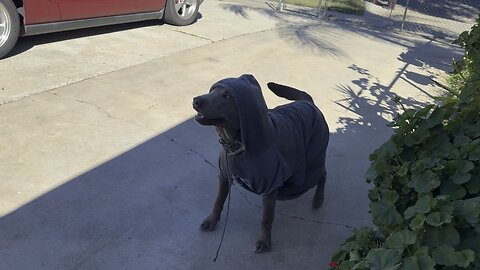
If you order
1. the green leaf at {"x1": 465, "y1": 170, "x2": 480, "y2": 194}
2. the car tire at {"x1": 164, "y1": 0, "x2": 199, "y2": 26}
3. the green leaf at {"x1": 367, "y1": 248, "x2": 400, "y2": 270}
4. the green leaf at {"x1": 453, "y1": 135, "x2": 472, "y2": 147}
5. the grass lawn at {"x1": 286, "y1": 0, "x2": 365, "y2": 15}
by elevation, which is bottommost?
the grass lawn at {"x1": 286, "y1": 0, "x2": 365, "y2": 15}

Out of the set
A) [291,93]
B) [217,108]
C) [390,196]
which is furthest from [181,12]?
[390,196]

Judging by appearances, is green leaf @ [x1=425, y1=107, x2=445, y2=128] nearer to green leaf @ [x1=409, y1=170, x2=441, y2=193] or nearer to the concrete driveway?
green leaf @ [x1=409, y1=170, x2=441, y2=193]

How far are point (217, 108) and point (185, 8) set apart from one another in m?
6.51

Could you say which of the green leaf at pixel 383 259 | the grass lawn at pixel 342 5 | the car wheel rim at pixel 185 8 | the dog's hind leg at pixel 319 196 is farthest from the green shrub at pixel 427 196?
the grass lawn at pixel 342 5

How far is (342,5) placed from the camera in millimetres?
13195

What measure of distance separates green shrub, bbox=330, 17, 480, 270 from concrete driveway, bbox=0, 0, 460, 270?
1.16 meters

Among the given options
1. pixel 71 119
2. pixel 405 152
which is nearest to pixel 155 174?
pixel 71 119

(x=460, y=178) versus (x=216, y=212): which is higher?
(x=460, y=178)

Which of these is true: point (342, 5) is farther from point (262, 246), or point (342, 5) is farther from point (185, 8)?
point (262, 246)

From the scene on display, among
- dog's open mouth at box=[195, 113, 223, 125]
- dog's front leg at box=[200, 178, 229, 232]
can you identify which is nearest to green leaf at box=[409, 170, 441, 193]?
dog's open mouth at box=[195, 113, 223, 125]

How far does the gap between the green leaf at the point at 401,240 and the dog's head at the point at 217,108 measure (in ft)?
3.56

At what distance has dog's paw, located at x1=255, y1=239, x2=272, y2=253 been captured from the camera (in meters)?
3.09

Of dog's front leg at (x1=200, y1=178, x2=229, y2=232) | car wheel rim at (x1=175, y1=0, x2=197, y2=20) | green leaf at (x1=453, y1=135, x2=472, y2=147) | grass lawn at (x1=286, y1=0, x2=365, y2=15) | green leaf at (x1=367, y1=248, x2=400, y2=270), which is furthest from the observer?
grass lawn at (x1=286, y1=0, x2=365, y2=15)

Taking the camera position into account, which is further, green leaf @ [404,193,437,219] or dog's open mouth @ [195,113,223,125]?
dog's open mouth @ [195,113,223,125]
